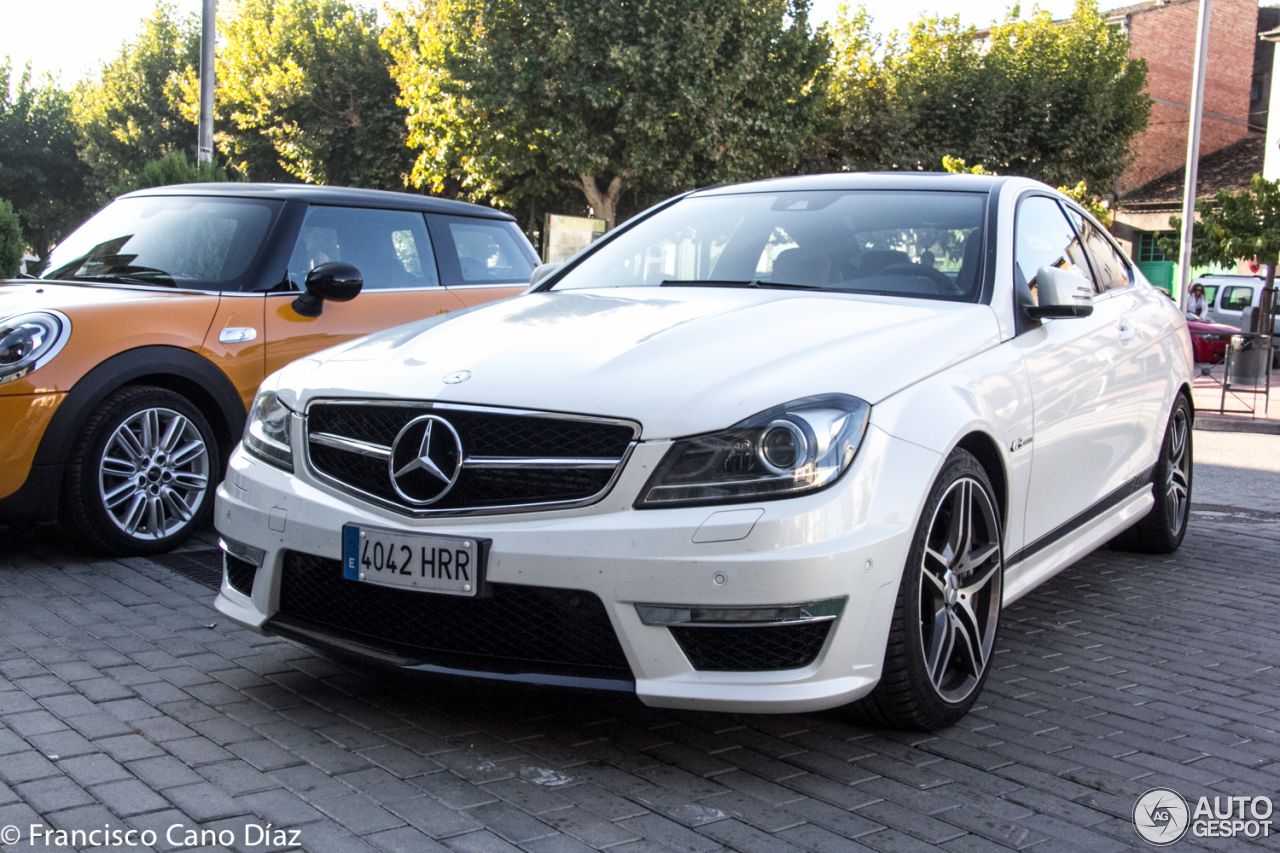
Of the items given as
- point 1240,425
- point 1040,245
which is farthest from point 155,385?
point 1240,425

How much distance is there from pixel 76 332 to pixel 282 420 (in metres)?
2.04

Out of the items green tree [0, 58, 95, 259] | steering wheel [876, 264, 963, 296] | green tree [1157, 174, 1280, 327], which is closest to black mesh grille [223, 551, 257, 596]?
steering wheel [876, 264, 963, 296]

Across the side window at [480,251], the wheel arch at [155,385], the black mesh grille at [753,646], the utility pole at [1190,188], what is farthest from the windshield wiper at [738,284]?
the utility pole at [1190,188]

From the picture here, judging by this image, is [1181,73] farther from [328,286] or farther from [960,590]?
[960,590]

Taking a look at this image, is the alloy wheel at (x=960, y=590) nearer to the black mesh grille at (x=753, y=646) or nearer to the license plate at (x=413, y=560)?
the black mesh grille at (x=753, y=646)

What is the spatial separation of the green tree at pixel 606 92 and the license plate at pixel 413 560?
26249mm

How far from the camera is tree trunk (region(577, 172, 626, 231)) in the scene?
102ft

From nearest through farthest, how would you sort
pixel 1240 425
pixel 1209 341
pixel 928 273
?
pixel 928 273 → pixel 1240 425 → pixel 1209 341

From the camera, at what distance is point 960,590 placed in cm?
345

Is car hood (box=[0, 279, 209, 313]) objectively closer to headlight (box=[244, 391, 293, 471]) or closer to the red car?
headlight (box=[244, 391, 293, 471])

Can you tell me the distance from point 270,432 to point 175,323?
2.13 m

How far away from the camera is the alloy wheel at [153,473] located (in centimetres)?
521

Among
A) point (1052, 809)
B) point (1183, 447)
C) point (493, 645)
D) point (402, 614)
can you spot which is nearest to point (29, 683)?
point (402, 614)

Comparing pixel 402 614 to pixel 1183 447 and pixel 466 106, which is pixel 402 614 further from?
pixel 466 106
